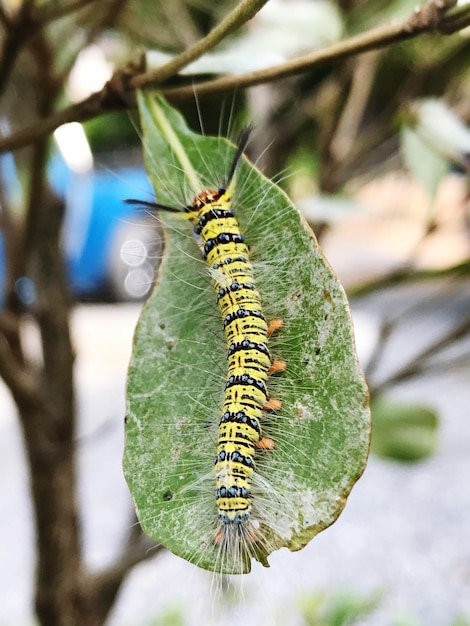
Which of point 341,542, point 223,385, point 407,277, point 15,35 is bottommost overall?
point 341,542

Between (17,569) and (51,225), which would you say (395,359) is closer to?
(17,569)

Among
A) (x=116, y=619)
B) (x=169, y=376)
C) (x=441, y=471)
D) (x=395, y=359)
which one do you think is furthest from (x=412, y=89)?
(x=395, y=359)

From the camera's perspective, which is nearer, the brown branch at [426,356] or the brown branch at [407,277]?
the brown branch at [407,277]

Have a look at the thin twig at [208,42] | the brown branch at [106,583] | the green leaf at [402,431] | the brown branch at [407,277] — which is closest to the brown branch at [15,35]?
the thin twig at [208,42]

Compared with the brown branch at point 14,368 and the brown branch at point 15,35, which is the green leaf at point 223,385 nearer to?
the brown branch at point 15,35

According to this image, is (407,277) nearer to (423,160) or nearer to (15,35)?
(423,160)

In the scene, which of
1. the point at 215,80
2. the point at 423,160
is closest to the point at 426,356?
the point at 423,160
